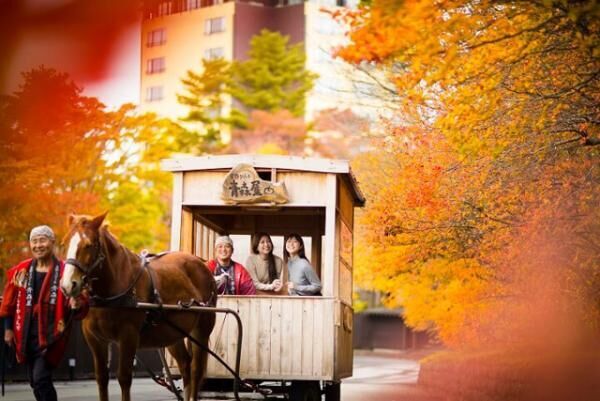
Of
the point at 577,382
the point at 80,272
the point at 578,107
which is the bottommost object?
the point at 577,382

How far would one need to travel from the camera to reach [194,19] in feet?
285

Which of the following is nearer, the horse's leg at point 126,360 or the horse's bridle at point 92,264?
the horse's bridle at point 92,264

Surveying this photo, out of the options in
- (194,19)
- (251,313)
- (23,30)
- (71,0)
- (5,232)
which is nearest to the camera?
(71,0)

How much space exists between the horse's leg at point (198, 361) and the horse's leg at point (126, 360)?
6.00 ft

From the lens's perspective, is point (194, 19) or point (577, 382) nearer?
point (577, 382)

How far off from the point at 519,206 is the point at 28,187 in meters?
15.7

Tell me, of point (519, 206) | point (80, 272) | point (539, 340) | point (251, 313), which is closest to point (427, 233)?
point (519, 206)

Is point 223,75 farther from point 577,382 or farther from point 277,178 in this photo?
point 277,178

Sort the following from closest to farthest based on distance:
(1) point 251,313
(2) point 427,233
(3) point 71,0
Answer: (3) point 71,0 < (1) point 251,313 < (2) point 427,233

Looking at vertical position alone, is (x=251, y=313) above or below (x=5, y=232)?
below

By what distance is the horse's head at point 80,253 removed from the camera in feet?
36.1

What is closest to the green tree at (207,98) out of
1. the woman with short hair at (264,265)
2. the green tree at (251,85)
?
the green tree at (251,85)

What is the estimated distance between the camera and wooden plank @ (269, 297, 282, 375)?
570 inches

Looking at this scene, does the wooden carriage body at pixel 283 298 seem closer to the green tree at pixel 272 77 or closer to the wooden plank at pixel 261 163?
the wooden plank at pixel 261 163
